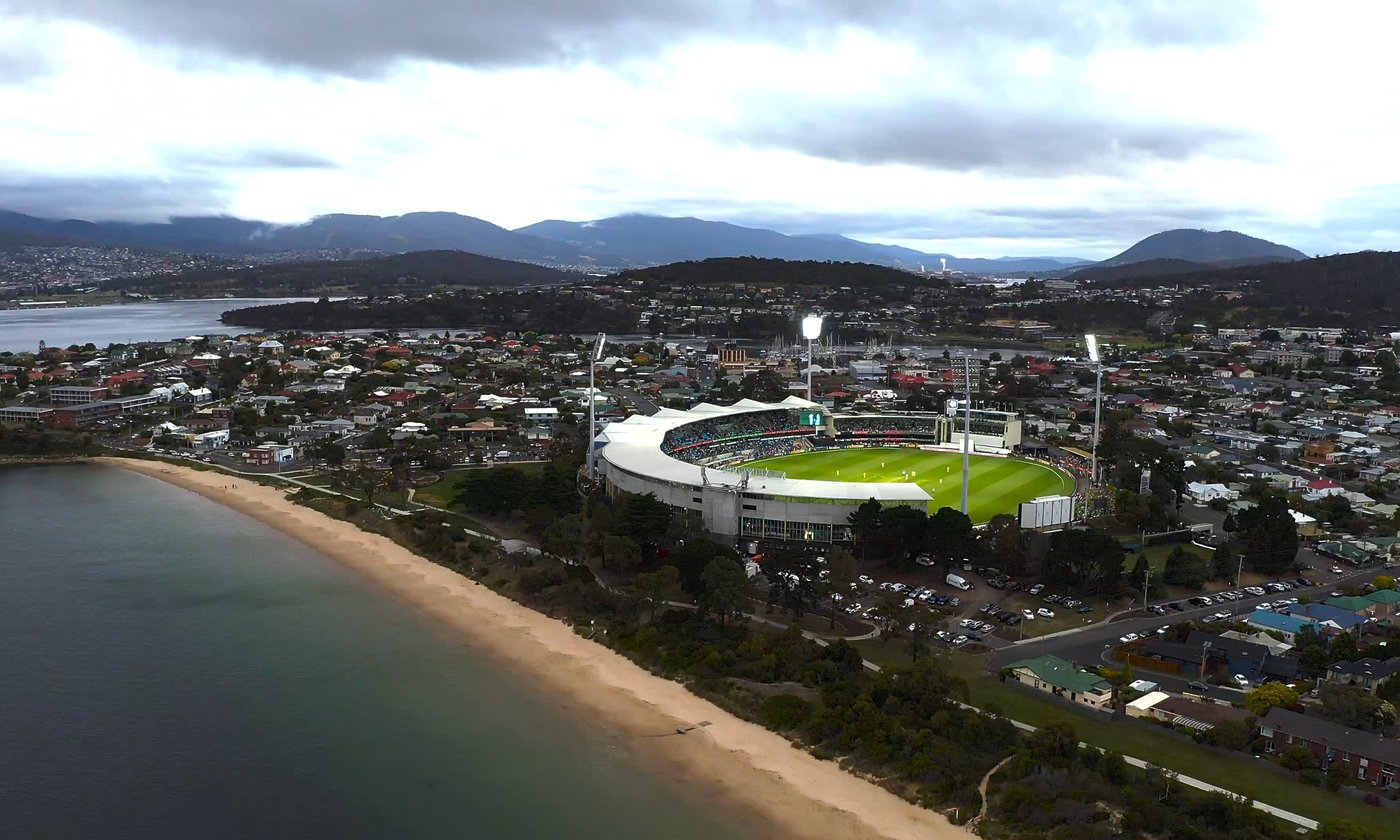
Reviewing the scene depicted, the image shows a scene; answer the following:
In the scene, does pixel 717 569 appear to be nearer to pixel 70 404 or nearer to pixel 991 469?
pixel 991 469

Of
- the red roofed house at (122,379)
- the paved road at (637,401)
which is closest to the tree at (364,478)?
the paved road at (637,401)

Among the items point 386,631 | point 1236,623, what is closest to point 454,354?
point 386,631

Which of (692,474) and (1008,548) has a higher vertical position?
(692,474)

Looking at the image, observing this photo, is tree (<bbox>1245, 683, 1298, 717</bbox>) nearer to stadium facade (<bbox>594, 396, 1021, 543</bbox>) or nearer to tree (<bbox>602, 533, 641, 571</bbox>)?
stadium facade (<bbox>594, 396, 1021, 543</bbox>)

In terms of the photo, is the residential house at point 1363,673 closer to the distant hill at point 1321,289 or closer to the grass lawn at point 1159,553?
the grass lawn at point 1159,553

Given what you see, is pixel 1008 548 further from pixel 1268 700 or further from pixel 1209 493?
pixel 1209 493

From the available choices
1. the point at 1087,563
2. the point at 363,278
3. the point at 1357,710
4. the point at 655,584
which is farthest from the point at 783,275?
the point at 1357,710
